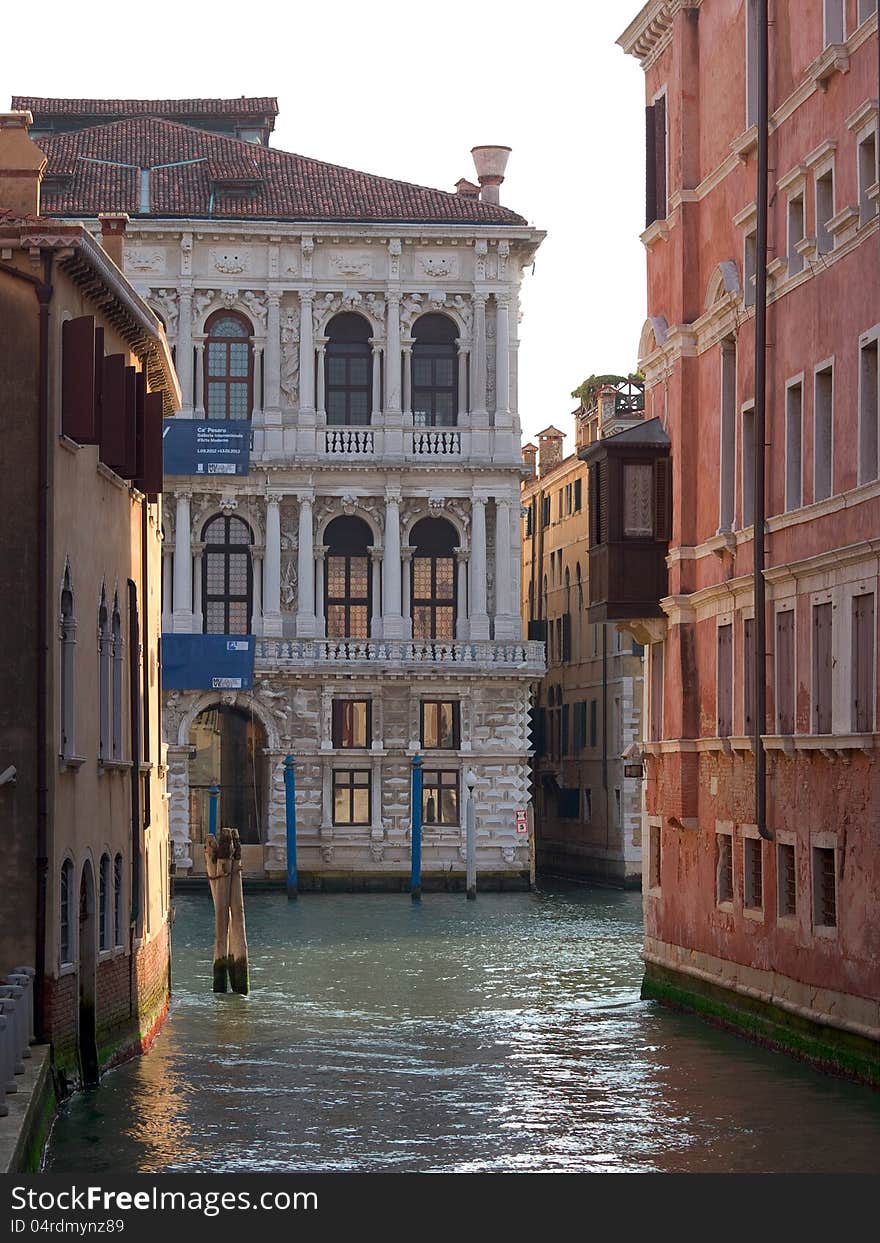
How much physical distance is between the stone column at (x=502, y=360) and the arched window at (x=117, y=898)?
1379 inches

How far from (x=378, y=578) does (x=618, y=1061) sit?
3363 cm

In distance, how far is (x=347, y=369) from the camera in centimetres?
5831

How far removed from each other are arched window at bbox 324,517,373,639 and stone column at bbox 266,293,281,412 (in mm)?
3036

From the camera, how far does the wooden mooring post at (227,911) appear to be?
3070 cm

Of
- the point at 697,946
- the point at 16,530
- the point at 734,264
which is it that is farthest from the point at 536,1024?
the point at 16,530

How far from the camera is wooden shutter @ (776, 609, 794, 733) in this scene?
24078 mm

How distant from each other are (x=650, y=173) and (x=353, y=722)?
28.8 m

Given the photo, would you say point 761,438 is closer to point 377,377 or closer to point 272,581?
point 272,581

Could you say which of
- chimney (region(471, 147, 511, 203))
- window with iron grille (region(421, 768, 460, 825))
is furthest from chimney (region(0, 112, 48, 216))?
chimney (region(471, 147, 511, 203))

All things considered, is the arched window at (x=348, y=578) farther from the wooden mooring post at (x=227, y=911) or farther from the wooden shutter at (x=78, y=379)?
the wooden shutter at (x=78, y=379)

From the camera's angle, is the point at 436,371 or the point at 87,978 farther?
the point at 436,371

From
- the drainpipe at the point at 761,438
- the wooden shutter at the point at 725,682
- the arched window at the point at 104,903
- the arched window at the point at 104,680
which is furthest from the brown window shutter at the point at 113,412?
the wooden shutter at the point at 725,682

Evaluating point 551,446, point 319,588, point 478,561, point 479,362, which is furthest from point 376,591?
point 551,446

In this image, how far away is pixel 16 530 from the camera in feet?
65.7
